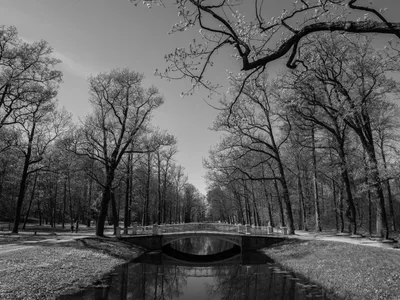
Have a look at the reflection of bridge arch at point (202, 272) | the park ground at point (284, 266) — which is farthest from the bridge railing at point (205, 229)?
the reflection of bridge arch at point (202, 272)

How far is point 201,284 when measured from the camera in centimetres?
1655

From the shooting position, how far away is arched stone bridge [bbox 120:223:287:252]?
28.6 m

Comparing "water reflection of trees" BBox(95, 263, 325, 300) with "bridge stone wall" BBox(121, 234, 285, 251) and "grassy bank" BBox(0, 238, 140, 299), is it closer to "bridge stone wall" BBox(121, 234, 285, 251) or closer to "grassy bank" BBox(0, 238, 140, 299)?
"grassy bank" BBox(0, 238, 140, 299)

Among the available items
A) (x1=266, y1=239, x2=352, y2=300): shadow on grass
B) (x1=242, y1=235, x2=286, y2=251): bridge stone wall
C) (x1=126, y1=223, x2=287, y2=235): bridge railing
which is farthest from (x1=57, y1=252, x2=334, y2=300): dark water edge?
(x1=126, y1=223, x2=287, y2=235): bridge railing

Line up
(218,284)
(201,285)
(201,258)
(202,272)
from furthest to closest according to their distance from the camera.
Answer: (201,258)
(202,272)
(201,285)
(218,284)

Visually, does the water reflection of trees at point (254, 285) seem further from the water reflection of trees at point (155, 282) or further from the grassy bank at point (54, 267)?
the grassy bank at point (54, 267)

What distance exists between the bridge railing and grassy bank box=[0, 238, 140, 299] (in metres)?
8.12

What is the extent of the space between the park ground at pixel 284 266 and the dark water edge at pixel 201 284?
81 centimetres

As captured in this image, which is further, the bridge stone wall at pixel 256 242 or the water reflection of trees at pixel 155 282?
the bridge stone wall at pixel 256 242

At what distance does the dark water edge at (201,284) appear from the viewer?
12812 millimetres

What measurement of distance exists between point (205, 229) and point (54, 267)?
21229 mm

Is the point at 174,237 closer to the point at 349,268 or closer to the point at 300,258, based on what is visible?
the point at 300,258

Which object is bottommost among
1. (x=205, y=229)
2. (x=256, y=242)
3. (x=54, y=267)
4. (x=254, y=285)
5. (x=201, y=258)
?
(x=201, y=258)

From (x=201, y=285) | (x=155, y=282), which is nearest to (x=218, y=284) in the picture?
(x=201, y=285)
